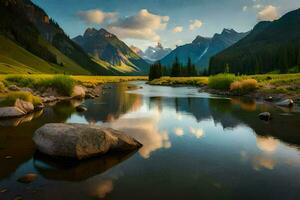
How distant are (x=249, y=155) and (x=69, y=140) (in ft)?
40.3

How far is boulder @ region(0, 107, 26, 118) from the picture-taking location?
31873mm

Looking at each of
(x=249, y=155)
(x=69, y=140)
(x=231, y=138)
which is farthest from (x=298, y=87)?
(x=69, y=140)

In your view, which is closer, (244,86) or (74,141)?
(74,141)

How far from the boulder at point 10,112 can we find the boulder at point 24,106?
4.60 feet

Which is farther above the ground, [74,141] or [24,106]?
[24,106]

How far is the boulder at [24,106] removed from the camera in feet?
115

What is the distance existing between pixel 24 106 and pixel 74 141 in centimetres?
2202

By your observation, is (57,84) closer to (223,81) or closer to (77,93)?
(77,93)

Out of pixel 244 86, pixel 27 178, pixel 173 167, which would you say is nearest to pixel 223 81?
pixel 244 86

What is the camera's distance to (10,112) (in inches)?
1282

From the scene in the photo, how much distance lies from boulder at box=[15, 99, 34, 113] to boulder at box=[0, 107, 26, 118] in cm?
140

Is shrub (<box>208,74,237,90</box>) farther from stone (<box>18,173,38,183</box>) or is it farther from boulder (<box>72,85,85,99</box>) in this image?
stone (<box>18,173,38,183</box>)

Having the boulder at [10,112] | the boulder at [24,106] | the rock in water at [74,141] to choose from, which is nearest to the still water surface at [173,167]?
the rock in water at [74,141]

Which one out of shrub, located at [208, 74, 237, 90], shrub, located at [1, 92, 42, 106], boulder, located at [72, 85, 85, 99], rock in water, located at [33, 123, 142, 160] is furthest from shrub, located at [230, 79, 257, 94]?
rock in water, located at [33, 123, 142, 160]
